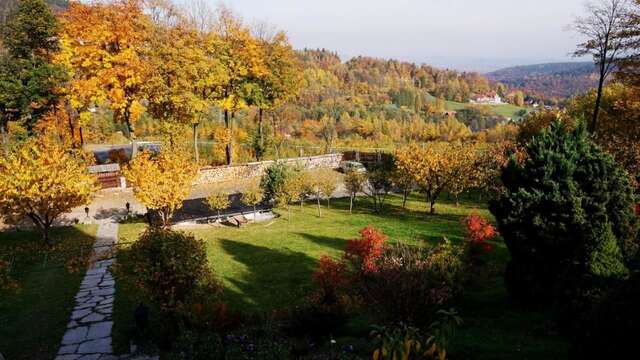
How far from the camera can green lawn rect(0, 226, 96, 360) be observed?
11812 mm

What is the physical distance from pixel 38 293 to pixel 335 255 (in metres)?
10.6

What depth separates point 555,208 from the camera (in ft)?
38.2

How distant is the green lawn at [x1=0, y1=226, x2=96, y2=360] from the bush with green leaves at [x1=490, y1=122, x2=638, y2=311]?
39.8ft

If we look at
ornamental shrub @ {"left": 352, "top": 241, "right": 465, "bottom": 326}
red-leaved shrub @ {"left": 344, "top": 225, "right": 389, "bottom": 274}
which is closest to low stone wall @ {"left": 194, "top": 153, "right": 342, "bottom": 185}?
red-leaved shrub @ {"left": 344, "top": 225, "right": 389, "bottom": 274}

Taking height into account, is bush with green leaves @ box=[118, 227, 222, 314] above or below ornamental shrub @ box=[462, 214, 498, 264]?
above

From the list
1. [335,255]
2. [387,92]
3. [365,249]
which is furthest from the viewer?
[387,92]

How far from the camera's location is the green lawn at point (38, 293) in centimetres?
1181

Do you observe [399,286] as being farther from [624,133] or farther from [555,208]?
[624,133]

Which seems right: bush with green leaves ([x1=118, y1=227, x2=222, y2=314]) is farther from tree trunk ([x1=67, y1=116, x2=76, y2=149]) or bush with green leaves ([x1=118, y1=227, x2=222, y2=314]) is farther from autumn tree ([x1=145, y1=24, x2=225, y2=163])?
tree trunk ([x1=67, y1=116, x2=76, y2=149])

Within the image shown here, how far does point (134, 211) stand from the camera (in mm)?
25609

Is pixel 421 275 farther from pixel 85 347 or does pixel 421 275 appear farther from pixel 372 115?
pixel 372 115

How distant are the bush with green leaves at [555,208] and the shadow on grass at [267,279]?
6.62 meters

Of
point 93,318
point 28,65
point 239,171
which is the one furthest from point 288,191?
point 28,65

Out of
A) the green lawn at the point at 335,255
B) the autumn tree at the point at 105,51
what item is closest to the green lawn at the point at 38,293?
the green lawn at the point at 335,255
